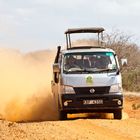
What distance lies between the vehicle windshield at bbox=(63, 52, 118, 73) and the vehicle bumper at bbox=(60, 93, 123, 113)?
746mm

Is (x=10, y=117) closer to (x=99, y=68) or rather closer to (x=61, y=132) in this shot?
(x=99, y=68)

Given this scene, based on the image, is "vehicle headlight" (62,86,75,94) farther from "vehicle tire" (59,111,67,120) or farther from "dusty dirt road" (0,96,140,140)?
"dusty dirt road" (0,96,140,140)

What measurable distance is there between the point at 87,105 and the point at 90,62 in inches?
54.8

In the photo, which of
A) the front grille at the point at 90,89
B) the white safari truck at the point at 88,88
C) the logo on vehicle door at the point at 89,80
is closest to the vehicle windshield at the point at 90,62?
the white safari truck at the point at 88,88

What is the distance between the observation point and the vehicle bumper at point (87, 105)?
16.9 metres

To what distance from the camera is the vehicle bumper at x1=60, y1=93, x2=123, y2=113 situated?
16.9 metres

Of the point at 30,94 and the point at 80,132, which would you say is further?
the point at 30,94

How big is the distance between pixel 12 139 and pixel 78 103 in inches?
207

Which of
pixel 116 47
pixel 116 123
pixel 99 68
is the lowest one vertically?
pixel 116 47

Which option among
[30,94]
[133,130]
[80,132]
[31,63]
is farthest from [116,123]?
[31,63]

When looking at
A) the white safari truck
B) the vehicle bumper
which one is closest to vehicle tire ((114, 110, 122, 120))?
the white safari truck

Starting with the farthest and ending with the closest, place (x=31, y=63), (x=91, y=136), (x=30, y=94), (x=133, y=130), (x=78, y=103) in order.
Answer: (x=31, y=63)
(x=30, y=94)
(x=78, y=103)
(x=133, y=130)
(x=91, y=136)

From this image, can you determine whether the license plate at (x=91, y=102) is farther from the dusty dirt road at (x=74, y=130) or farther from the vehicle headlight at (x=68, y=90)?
the dusty dirt road at (x=74, y=130)

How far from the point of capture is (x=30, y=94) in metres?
22.9
